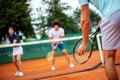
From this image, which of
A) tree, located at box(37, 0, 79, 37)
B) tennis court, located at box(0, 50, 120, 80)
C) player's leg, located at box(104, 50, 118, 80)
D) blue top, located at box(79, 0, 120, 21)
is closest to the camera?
blue top, located at box(79, 0, 120, 21)

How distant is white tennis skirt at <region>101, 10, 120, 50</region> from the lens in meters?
2.53

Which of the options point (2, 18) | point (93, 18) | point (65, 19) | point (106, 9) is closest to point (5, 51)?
point (2, 18)

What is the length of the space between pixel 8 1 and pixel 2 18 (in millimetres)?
2238

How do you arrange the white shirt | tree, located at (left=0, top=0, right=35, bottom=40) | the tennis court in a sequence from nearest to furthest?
the tennis court < the white shirt < tree, located at (left=0, top=0, right=35, bottom=40)

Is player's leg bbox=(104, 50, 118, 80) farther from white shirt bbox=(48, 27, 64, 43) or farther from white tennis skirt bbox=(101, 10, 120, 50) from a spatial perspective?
white shirt bbox=(48, 27, 64, 43)

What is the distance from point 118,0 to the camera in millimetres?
2543

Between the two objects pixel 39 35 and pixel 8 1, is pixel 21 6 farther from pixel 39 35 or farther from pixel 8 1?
pixel 39 35

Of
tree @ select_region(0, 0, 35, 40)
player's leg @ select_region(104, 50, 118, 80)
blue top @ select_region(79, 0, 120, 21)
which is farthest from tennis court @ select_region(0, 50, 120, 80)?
tree @ select_region(0, 0, 35, 40)

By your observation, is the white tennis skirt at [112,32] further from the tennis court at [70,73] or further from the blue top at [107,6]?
the tennis court at [70,73]

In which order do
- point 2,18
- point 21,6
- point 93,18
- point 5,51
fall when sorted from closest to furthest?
1. point 5,51
2. point 2,18
3. point 21,6
4. point 93,18

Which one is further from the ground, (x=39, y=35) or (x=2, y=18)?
(x=2, y=18)

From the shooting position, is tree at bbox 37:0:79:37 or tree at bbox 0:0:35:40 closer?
tree at bbox 0:0:35:40

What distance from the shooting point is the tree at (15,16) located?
27.5 metres

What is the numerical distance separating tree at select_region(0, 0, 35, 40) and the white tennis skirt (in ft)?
82.8
